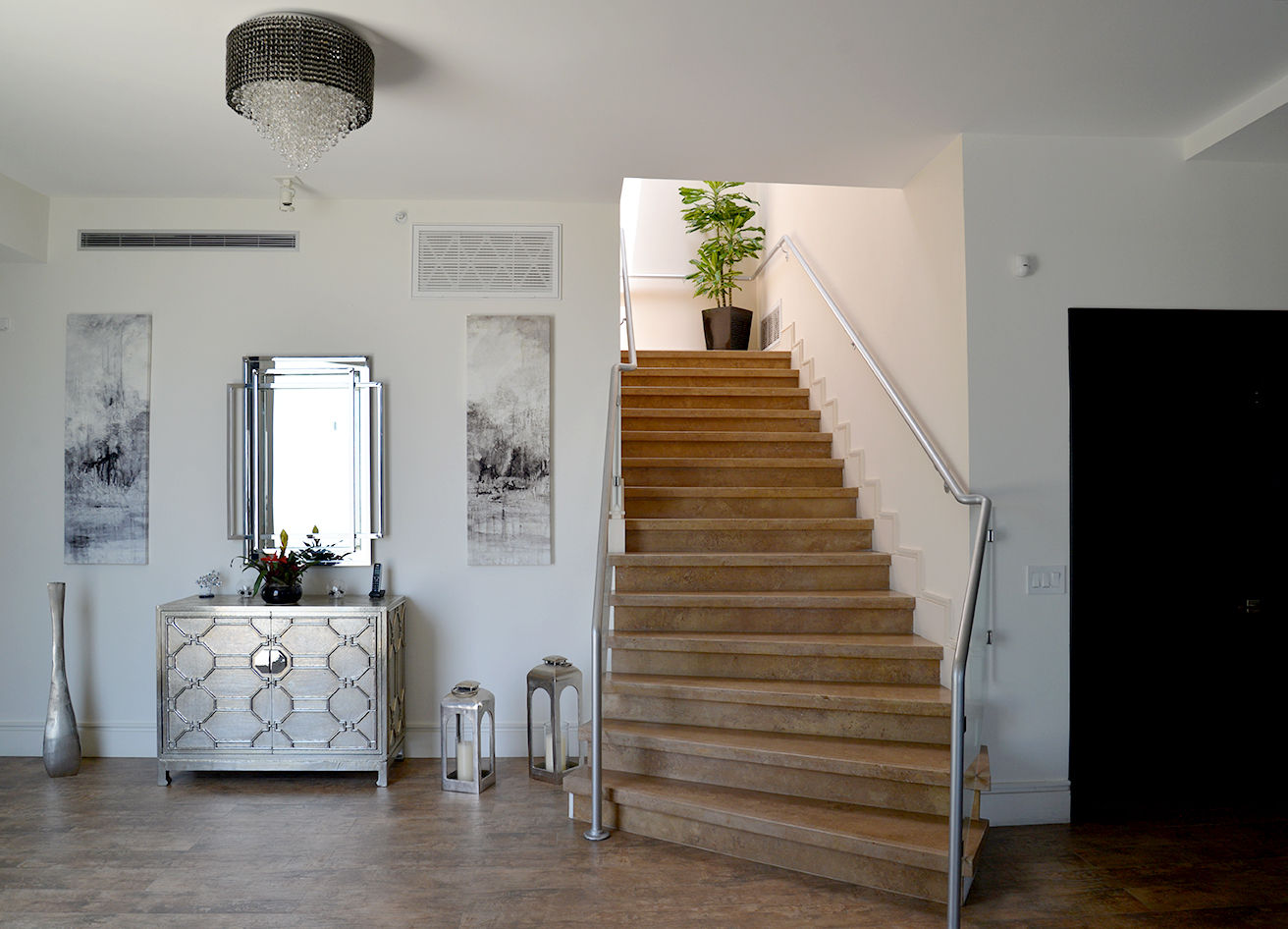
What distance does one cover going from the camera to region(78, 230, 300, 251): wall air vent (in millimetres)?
4707

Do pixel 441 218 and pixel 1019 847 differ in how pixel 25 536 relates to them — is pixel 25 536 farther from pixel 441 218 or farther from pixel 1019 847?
pixel 1019 847

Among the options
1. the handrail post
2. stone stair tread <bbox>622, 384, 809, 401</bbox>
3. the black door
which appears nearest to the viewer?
the handrail post

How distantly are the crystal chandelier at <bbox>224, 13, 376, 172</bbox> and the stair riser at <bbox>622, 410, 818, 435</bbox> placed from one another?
2853mm

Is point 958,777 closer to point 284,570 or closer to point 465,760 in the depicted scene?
point 465,760

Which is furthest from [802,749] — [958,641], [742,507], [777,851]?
[742,507]

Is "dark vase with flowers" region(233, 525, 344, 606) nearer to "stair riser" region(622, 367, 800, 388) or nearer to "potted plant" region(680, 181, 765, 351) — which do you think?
"stair riser" region(622, 367, 800, 388)

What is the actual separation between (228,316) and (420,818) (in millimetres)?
2827

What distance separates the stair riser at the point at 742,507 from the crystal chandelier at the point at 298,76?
2.61 metres

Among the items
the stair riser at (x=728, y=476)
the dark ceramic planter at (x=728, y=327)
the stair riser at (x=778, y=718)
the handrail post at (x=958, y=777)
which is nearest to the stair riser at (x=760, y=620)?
the stair riser at (x=778, y=718)

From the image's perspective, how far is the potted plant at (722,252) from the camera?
7.29m

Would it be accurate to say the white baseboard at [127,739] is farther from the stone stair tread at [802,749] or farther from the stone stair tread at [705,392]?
the stone stair tread at [705,392]

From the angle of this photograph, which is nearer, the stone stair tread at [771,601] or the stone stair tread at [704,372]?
the stone stair tread at [771,601]

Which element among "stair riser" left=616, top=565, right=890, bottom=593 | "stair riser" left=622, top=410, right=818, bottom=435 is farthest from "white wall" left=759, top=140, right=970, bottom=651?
"stair riser" left=616, top=565, right=890, bottom=593

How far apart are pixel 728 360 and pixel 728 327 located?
0.83 meters
